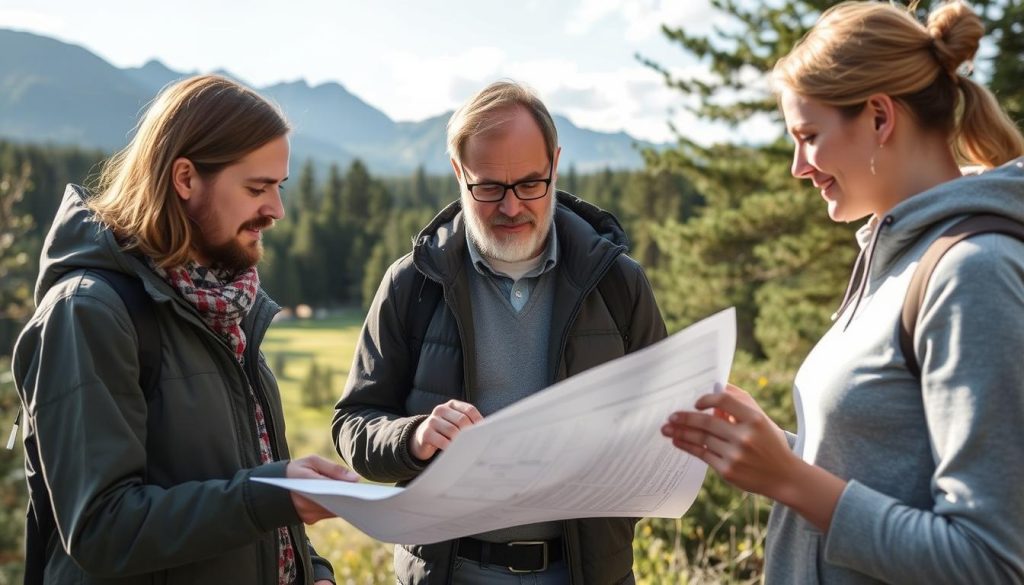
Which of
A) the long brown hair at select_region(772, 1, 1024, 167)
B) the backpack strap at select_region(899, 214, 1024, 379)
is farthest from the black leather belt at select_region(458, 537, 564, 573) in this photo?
the long brown hair at select_region(772, 1, 1024, 167)

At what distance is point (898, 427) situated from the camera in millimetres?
1378

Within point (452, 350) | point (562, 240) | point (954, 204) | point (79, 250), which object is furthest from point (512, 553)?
point (954, 204)

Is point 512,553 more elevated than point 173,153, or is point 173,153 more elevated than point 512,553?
point 173,153

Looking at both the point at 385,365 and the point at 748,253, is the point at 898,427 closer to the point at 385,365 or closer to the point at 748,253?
the point at 385,365

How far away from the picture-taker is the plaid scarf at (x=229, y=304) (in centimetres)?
182

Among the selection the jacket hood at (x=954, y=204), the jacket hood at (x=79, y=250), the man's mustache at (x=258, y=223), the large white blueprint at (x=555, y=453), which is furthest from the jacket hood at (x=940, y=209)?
the jacket hood at (x=79, y=250)

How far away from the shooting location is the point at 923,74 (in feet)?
4.83

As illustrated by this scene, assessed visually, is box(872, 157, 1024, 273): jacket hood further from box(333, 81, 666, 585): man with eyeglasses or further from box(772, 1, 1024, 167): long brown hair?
box(333, 81, 666, 585): man with eyeglasses

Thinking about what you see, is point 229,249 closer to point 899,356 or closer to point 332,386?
point 899,356

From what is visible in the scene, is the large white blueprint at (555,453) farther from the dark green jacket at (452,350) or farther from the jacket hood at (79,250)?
the dark green jacket at (452,350)

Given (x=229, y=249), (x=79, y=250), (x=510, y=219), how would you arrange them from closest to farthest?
(x=79, y=250) < (x=229, y=249) < (x=510, y=219)

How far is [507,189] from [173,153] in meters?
0.85

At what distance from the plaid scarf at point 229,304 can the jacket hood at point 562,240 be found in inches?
19.1

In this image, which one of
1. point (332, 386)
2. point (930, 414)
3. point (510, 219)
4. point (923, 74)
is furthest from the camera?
point (332, 386)
